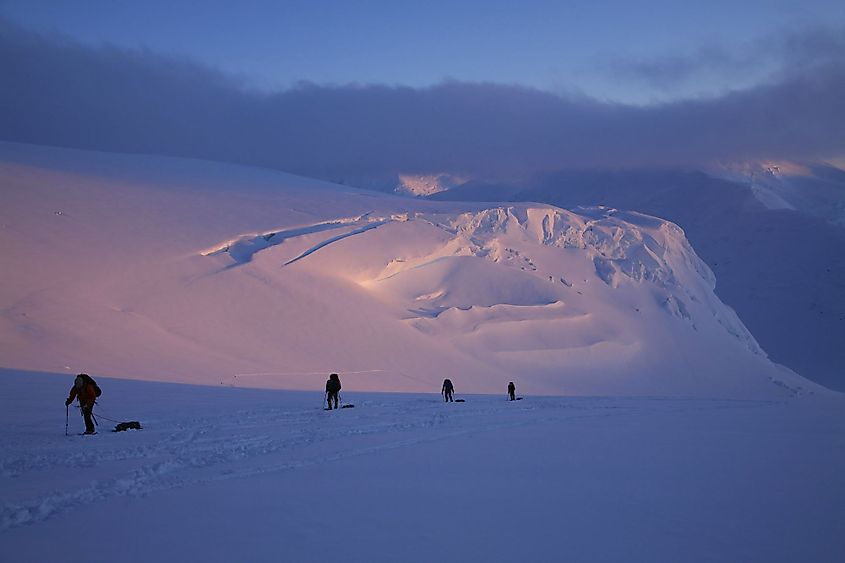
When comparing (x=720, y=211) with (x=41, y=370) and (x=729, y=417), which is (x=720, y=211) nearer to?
(x=729, y=417)

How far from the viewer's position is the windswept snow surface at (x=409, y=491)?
5188 mm

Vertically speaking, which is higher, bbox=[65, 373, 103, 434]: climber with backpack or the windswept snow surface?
bbox=[65, 373, 103, 434]: climber with backpack

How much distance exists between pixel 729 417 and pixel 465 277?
717 inches

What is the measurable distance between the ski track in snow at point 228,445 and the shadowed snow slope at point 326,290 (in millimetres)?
6626

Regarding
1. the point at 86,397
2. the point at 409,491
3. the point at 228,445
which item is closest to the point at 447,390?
the point at 228,445

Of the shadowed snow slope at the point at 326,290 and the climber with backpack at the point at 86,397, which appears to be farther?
the shadowed snow slope at the point at 326,290

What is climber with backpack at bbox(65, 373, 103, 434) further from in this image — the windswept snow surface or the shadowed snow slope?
the shadowed snow slope

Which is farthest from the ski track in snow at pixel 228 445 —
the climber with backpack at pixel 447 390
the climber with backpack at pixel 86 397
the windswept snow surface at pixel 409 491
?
the climber with backpack at pixel 447 390

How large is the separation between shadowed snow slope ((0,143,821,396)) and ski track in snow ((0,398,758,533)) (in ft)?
21.7

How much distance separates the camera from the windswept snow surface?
5.19m

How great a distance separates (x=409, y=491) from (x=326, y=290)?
19.8 metres

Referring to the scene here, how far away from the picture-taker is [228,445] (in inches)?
368

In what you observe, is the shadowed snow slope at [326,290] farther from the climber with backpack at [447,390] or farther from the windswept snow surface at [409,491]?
the windswept snow surface at [409,491]

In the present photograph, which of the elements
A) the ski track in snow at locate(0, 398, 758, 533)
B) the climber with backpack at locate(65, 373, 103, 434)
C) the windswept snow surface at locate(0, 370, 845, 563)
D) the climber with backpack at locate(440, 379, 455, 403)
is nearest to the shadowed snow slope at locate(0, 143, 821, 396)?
the climber with backpack at locate(440, 379, 455, 403)
